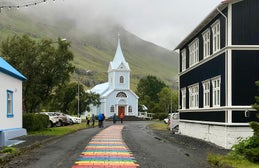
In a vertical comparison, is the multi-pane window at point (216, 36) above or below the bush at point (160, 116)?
above

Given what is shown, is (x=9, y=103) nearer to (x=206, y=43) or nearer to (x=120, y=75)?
(x=206, y=43)

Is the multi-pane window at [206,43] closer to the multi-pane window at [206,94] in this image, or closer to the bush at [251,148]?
the multi-pane window at [206,94]

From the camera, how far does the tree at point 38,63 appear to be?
122 ft

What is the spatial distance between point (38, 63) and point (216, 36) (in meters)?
16.8

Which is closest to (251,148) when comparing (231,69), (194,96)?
(231,69)

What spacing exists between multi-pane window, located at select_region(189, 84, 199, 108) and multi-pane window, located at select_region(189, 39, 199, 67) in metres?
1.71

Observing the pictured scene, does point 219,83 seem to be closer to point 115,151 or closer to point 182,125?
point 115,151

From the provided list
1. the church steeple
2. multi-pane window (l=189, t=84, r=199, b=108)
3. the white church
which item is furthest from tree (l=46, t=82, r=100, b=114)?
multi-pane window (l=189, t=84, r=199, b=108)

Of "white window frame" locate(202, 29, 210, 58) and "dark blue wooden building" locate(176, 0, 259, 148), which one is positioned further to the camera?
"white window frame" locate(202, 29, 210, 58)

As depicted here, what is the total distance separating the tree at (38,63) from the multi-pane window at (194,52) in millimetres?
10528

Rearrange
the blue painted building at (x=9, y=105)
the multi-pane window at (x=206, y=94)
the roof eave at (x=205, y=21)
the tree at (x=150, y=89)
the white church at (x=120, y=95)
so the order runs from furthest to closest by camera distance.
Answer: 1. the tree at (x=150, y=89)
2. the white church at (x=120, y=95)
3. the multi-pane window at (x=206, y=94)
4. the blue painted building at (x=9, y=105)
5. the roof eave at (x=205, y=21)

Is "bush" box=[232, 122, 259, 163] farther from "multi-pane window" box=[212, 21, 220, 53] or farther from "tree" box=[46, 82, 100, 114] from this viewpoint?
"tree" box=[46, 82, 100, 114]

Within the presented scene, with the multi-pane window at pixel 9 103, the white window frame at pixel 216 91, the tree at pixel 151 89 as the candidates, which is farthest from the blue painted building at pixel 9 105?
the tree at pixel 151 89

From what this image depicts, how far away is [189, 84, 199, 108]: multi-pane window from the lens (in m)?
31.4
